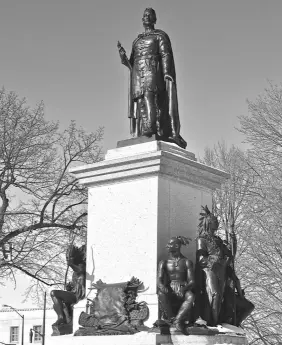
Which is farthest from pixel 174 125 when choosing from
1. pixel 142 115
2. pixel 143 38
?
pixel 143 38

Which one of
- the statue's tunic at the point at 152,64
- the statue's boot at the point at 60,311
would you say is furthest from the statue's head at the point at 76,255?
the statue's tunic at the point at 152,64

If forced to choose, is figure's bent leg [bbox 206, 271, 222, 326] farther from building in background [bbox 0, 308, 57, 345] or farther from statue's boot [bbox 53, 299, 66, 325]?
building in background [bbox 0, 308, 57, 345]

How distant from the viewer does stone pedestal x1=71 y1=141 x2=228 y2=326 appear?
919 centimetres

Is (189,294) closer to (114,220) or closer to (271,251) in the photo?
(114,220)

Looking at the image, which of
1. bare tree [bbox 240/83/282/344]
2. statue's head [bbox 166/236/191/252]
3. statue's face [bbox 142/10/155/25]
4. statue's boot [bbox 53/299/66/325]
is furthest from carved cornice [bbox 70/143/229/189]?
bare tree [bbox 240/83/282/344]

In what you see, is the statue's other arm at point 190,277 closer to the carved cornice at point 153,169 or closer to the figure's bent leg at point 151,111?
the carved cornice at point 153,169

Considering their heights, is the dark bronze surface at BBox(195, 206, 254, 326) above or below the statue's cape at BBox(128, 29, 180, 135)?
below

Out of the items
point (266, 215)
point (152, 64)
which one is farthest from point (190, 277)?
point (266, 215)

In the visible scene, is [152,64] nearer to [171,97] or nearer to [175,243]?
[171,97]

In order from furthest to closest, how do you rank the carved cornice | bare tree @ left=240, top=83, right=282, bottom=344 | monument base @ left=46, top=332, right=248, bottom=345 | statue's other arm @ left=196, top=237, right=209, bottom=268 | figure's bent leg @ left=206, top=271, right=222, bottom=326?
bare tree @ left=240, top=83, right=282, bottom=344, the carved cornice, statue's other arm @ left=196, top=237, right=209, bottom=268, figure's bent leg @ left=206, top=271, right=222, bottom=326, monument base @ left=46, top=332, right=248, bottom=345

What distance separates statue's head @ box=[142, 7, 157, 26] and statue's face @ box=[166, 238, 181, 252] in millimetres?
3337

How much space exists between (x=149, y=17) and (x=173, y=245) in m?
3.47

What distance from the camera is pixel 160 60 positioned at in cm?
1040

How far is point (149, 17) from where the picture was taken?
10.6m
